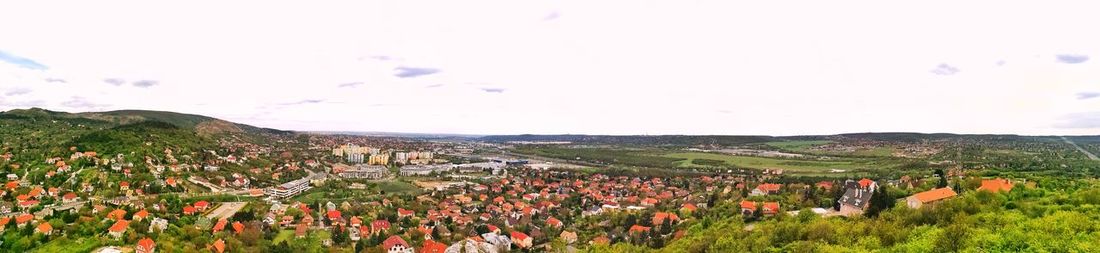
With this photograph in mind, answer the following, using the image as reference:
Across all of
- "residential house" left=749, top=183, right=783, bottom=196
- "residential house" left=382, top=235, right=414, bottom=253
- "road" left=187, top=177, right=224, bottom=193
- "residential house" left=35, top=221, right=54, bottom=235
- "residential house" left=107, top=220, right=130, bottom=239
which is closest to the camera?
"residential house" left=107, top=220, right=130, bottom=239

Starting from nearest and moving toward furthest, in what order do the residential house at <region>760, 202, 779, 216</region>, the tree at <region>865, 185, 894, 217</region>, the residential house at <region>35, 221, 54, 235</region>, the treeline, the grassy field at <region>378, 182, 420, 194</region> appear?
1. the treeline
2. the tree at <region>865, 185, 894, 217</region>
3. the residential house at <region>35, 221, 54, 235</region>
4. the residential house at <region>760, 202, 779, 216</region>
5. the grassy field at <region>378, 182, 420, 194</region>

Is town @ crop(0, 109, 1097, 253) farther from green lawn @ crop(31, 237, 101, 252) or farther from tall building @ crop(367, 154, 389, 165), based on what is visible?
tall building @ crop(367, 154, 389, 165)

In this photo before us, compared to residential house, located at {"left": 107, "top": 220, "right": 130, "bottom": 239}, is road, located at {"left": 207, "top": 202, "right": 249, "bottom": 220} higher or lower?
lower

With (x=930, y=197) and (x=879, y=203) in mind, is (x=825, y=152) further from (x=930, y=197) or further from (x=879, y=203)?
(x=879, y=203)

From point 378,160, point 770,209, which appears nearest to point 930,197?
point 770,209

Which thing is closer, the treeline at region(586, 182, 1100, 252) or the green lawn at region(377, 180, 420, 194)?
the treeline at region(586, 182, 1100, 252)

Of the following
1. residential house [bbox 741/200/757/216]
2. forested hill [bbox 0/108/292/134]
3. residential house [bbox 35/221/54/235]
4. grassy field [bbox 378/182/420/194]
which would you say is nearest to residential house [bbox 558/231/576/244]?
residential house [bbox 741/200/757/216]

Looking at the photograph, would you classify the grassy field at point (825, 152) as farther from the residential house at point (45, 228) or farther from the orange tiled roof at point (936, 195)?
the residential house at point (45, 228)

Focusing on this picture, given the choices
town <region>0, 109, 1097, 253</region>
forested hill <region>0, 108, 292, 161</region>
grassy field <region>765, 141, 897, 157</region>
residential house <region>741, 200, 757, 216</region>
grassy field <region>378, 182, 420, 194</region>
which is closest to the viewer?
town <region>0, 109, 1097, 253</region>

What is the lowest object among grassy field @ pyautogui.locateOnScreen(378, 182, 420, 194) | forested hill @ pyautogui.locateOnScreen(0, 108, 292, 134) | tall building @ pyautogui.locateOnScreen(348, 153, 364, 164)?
grassy field @ pyautogui.locateOnScreen(378, 182, 420, 194)

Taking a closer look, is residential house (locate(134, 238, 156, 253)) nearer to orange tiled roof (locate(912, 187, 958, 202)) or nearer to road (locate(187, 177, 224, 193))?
road (locate(187, 177, 224, 193))

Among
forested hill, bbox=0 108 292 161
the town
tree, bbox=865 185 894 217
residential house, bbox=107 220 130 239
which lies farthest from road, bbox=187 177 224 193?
tree, bbox=865 185 894 217

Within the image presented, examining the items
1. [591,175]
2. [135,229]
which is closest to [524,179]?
[591,175]
